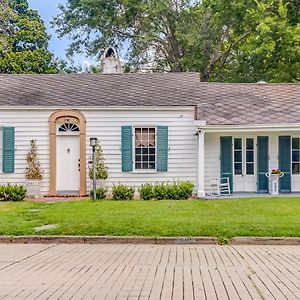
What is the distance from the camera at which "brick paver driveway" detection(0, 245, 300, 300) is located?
19.0 feet

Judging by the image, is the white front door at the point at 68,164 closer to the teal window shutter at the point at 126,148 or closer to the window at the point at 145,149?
the teal window shutter at the point at 126,148

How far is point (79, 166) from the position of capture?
17625 mm

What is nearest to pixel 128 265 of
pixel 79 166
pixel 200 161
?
pixel 200 161

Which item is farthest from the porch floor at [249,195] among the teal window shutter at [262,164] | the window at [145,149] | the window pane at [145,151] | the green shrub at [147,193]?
the window pane at [145,151]

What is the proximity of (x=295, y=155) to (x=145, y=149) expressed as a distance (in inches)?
218

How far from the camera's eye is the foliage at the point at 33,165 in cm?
1720

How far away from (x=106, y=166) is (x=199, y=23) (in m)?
18.1

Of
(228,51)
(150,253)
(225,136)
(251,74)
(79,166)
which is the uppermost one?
(228,51)

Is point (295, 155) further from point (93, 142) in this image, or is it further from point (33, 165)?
point (33, 165)

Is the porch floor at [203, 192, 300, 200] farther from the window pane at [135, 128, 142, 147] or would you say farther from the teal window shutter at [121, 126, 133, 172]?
the window pane at [135, 128, 142, 147]

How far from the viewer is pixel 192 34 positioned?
3073 cm

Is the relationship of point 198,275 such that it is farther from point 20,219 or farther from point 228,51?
point 228,51

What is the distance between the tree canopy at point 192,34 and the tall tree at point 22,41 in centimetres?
171

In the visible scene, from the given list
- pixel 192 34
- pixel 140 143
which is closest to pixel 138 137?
pixel 140 143
